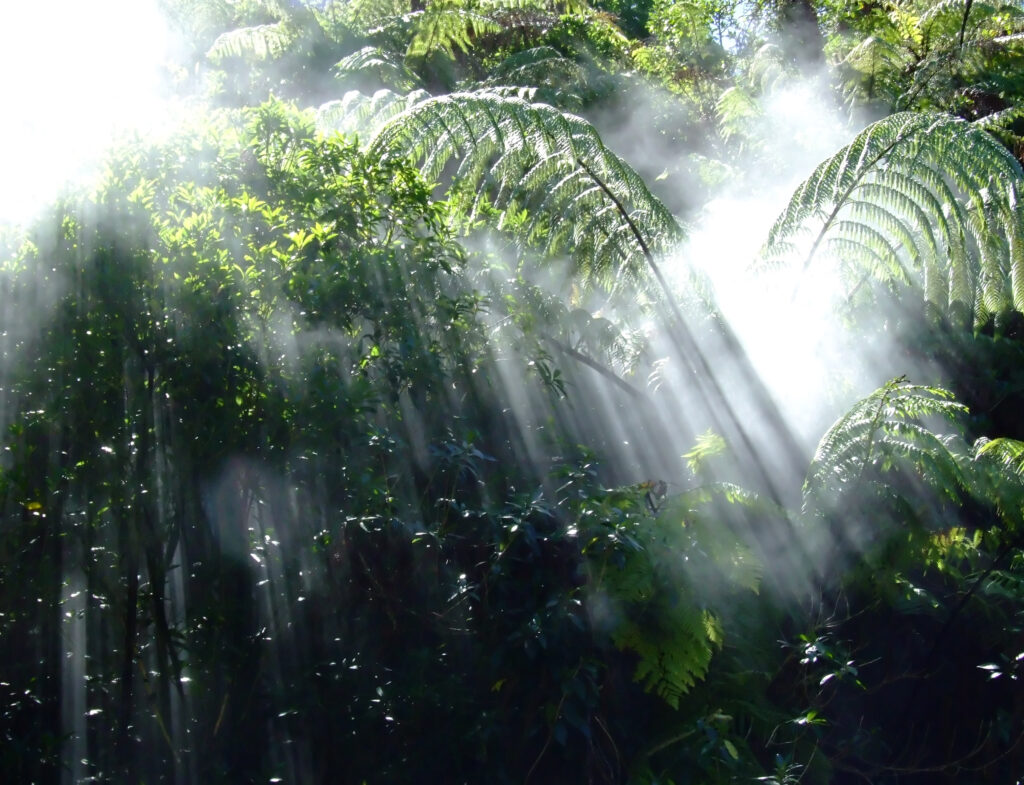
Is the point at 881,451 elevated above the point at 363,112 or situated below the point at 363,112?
below

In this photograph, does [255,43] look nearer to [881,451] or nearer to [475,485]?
[475,485]

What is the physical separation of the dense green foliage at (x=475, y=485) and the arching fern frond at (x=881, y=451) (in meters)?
0.01

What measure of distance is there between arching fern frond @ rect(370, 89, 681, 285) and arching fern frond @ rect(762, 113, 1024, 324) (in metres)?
0.70

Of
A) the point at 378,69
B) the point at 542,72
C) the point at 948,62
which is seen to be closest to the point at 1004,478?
the point at 948,62

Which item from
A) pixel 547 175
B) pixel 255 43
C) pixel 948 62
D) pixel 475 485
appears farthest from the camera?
pixel 255 43

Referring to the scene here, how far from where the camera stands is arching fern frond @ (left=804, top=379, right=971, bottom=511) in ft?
11.8

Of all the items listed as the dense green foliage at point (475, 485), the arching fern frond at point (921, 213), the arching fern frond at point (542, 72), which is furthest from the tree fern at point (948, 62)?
the dense green foliage at point (475, 485)

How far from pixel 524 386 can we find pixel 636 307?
1438 mm

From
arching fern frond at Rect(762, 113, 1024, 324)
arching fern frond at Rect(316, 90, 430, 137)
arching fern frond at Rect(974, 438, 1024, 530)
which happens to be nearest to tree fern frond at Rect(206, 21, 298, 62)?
arching fern frond at Rect(316, 90, 430, 137)

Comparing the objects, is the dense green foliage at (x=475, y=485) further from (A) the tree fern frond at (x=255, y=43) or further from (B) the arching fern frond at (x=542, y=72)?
(A) the tree fern frond at (x=255, y=43)

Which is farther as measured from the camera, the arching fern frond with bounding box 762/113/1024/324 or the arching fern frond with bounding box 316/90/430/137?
the arching fern frond with bounding box 316/90/430/137

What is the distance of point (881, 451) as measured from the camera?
368cm

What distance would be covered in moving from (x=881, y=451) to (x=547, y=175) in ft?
7.11

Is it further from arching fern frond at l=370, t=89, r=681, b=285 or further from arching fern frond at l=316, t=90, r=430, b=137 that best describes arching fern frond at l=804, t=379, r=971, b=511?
arching fern frond at l=316, t=90, r=430, b=137
